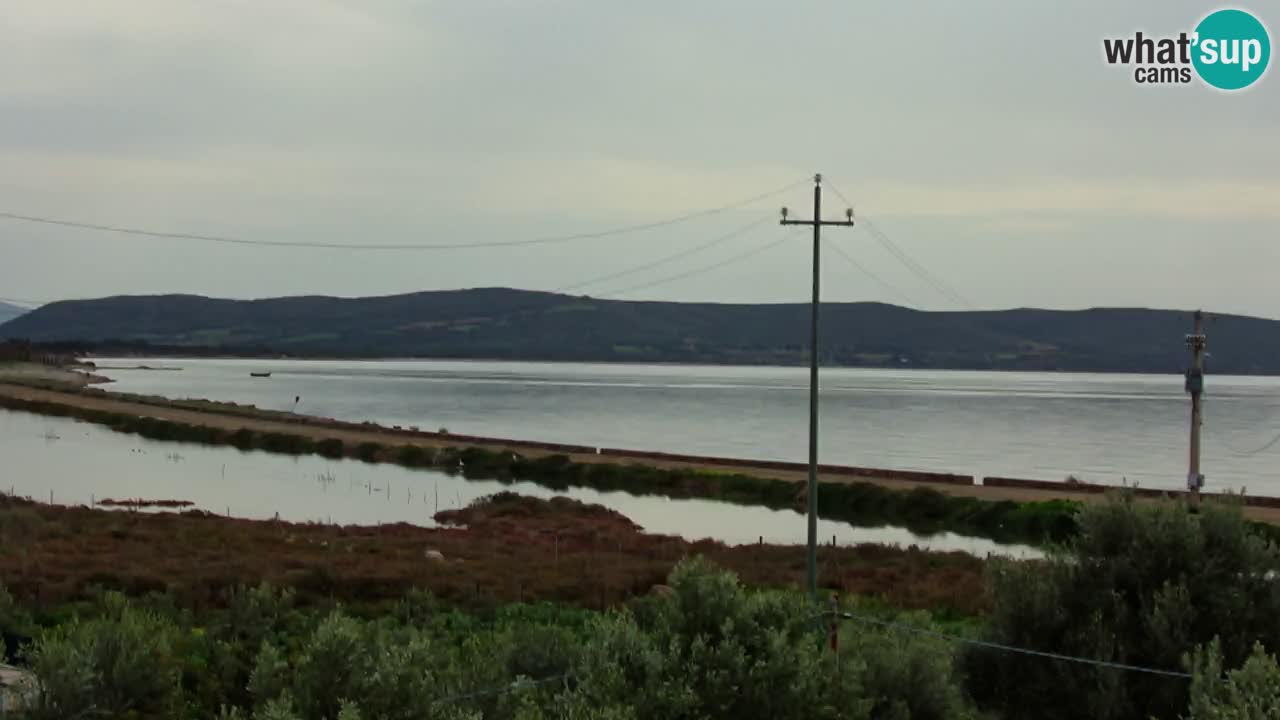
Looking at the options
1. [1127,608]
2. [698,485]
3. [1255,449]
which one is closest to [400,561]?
[1127,608]

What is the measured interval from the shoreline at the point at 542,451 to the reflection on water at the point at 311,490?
5.11 meters

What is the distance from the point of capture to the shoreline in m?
55.5

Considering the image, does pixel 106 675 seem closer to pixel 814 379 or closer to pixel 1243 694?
pixel 1243 694

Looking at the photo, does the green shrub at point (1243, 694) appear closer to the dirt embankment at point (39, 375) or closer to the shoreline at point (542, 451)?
the shoreline at point (542, 451)

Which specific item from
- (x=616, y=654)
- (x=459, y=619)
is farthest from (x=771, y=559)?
(x=616, y=654)

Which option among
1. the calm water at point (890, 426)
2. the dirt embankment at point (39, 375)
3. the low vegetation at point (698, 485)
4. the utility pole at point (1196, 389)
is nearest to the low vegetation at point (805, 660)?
the utility pole at point (1196, 389)

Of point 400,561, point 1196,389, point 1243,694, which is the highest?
point 1196,389

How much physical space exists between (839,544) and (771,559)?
9.27 metres

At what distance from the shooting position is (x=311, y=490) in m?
57.6

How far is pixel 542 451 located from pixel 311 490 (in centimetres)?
2121

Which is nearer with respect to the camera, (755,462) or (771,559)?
(771,559)

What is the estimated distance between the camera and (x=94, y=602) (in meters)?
21.6

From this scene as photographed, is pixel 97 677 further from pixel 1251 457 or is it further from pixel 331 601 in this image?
pixel 1251 457

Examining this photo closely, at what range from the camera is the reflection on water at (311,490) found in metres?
47.7
